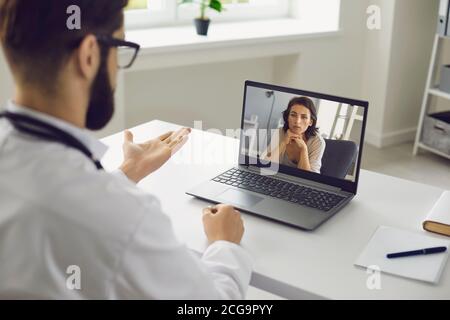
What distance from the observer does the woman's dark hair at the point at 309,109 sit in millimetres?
1536

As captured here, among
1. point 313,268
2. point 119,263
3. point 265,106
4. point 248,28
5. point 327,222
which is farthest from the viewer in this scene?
point 248,28

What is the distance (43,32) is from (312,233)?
74 centimetres

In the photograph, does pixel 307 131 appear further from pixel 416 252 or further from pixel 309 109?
pixel 416 252

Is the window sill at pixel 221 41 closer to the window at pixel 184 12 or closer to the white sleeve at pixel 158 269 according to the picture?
the window at pixel 184 12

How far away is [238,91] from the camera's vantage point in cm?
367

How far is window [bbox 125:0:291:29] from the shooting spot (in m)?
3.37

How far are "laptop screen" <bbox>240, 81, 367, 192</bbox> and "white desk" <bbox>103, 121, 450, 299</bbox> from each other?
0.40ft

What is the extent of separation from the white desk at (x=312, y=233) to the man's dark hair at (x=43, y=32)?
54 centimetres

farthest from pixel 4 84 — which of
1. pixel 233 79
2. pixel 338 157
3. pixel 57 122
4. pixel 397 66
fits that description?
pixel 397 66

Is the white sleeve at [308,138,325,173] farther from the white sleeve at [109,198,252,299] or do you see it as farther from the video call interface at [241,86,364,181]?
the white sleeve at [109,198,252,299]

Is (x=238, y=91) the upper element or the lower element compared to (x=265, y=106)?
lower
